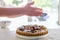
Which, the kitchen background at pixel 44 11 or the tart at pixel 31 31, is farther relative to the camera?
the kitchen background at pixel 44 11

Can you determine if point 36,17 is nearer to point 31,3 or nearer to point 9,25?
point 31,3

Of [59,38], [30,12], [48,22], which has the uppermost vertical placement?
[30,12]

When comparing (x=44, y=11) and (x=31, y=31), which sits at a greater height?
(x=44, y=11)

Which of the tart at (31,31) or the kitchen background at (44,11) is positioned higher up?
the kitchen background at (44,11)

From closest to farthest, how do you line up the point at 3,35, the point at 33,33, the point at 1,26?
the point at 33,33
the point at 3,35
the point at 1,26

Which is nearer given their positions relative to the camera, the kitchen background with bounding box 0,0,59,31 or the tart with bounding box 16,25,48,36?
the tart with bounding box 16,25,48,36

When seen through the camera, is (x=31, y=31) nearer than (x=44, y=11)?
Yes

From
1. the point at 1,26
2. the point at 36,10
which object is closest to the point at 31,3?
the point at 36,10

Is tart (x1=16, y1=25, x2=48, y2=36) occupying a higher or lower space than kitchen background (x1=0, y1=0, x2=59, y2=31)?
lower
